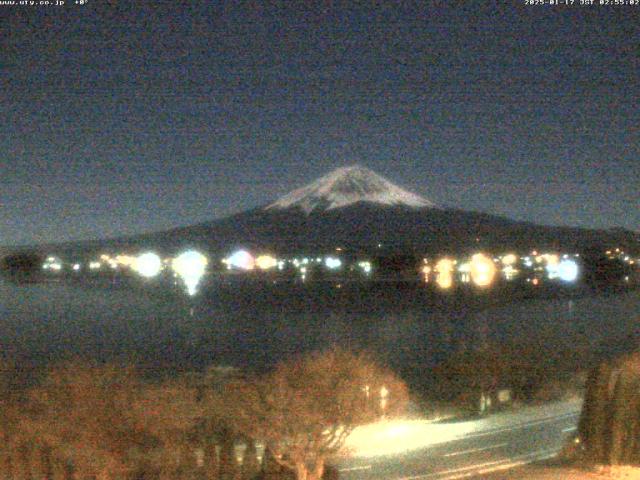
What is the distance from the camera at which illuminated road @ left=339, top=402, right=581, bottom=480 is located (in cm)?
1153

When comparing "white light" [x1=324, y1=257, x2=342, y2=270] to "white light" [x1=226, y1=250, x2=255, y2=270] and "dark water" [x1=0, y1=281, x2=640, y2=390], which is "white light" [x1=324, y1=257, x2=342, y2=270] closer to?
"white light" [x1=226, y1=250, x2=255, y2=270]

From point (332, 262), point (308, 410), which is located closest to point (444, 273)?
point (332, 262)

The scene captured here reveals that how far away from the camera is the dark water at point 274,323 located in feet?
62.6

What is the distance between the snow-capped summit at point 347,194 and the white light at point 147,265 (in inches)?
693

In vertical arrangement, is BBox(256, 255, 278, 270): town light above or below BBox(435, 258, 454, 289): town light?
above

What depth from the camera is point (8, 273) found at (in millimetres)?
35031

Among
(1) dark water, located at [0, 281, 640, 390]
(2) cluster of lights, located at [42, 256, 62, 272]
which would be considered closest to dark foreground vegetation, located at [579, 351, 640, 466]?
(1) dark water, located at [0, 281, 640, 390]

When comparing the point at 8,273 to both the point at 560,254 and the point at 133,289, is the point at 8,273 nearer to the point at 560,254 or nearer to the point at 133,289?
the point at 133,289

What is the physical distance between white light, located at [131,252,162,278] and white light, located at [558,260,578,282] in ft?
47.2

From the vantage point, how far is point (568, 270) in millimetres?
33875

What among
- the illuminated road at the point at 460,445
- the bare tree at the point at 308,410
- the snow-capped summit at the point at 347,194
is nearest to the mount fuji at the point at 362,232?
the snow-capped summit at the point at 347,194

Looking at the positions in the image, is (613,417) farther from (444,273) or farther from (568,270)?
(568,270)

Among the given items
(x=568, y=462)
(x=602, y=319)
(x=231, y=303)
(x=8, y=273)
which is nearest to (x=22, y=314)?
(x=231, y=303)

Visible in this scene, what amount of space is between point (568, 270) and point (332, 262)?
338 inches
